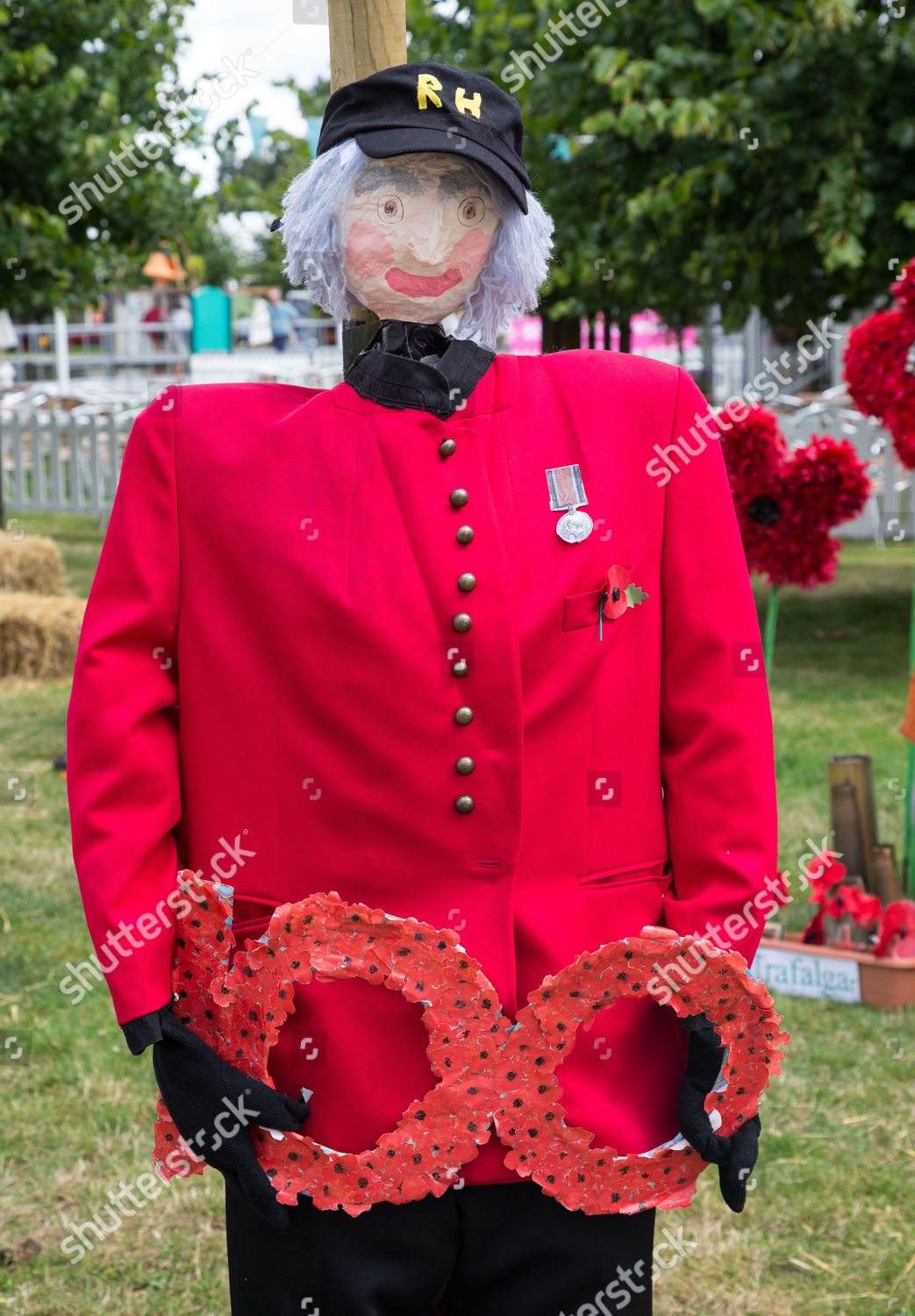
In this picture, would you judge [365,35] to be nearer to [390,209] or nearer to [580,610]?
[390,209]

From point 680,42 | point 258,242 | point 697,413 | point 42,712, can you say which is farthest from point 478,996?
point 258,242

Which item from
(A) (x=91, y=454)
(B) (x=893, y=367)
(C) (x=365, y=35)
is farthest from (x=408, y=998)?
(A) (x=91, y=454)

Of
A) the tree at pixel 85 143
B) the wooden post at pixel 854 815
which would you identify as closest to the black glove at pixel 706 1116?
the wooden post at pixel 854 815

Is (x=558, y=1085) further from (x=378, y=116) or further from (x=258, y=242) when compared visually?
(x=258, y=242)

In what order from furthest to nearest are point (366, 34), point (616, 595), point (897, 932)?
point (897, 932) → point (366, 34) → point (616, 595)

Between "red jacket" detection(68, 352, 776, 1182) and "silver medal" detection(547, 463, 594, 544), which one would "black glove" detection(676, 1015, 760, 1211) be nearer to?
"red jacket" detection(68, 352, 776, 1182)

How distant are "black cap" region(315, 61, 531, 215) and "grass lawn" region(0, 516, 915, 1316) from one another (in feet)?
7.06

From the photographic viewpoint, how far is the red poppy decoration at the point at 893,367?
12.9 ft

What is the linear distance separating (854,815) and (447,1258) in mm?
2809

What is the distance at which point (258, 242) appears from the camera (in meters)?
27.0

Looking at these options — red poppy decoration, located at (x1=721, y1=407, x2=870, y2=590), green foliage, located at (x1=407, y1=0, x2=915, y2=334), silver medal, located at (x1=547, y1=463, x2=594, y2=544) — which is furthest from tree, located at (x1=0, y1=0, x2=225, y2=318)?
silver medal, located at (x1=547, y1=463, x2=594, y2=544)

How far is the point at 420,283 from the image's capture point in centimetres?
164

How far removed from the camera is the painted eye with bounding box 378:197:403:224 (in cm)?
162

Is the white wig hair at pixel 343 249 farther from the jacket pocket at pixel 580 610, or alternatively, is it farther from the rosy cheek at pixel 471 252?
the jacket pocket at pixel 580 610
